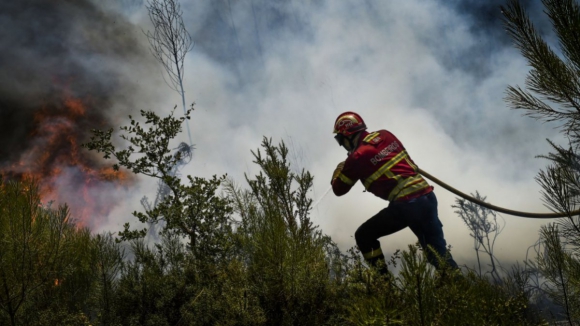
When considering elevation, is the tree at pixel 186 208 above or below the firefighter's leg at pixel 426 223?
above

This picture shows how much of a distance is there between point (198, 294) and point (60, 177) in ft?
14.5

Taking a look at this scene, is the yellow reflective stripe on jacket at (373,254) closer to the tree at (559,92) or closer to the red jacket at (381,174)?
the red jacket at (381,174)

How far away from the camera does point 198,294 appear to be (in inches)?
145

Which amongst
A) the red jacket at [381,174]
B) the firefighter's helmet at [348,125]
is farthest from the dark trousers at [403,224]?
the firefighter's helmet at [348,125]

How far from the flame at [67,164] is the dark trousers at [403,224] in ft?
14.1

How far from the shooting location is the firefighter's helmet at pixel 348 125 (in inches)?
164

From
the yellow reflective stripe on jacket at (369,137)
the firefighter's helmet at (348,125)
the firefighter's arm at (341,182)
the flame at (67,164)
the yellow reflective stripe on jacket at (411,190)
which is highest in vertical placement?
the flame at (67,164)

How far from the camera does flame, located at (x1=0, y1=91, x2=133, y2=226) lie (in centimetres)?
675

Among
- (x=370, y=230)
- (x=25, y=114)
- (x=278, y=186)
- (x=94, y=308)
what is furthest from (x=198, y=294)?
(x=25, y=114)

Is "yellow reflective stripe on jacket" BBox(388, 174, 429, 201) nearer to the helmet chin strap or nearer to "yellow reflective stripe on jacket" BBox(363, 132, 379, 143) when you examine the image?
"yellow reflective stripe on jacket" BBox(363, 132, 379, 143)

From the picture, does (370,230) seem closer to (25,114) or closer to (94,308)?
(94,308)

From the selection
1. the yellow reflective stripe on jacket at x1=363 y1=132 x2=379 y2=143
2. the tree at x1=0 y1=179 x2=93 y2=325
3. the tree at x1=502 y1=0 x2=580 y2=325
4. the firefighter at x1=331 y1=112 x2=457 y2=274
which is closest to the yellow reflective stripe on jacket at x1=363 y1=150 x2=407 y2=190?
the firefighter at x1=331 y1=112 x2=457 y2=274

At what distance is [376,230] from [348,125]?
103 centimetres

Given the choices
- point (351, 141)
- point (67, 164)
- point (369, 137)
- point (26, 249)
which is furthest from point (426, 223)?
point (67, 164)
